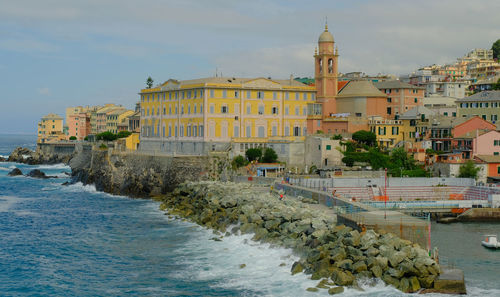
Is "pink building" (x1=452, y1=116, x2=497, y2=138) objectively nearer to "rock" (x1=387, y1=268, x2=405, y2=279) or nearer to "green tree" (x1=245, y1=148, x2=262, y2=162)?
"green tree" (x1=245, y1=148, x2=262, y2=162)

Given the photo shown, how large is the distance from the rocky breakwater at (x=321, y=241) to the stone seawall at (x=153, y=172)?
13.7 metres

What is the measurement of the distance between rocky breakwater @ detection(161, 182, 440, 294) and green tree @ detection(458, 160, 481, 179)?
20.2 m

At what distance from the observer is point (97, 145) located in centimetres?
8656

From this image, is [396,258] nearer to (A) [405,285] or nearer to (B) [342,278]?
(A) [405,285]

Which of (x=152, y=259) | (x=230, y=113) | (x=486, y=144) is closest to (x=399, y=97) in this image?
(x=486, y=144)

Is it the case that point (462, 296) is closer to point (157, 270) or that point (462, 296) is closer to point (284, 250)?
point (284, 250)

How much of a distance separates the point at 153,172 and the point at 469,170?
3050 cm

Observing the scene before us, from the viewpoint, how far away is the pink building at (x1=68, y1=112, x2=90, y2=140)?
164 metres

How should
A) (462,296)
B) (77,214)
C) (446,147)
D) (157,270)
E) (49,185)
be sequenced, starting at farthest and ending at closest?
1. (49,185)
2. (446,147)
3. (77,214)
4. (157,270)
5. (462,296)

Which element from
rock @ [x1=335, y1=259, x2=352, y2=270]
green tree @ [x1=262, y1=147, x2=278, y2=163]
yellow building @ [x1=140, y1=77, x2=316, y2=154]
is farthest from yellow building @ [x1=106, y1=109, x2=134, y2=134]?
rock @ [x1=335, y1=259, x2=352, y2=270]

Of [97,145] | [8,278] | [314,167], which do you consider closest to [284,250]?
[8,278]

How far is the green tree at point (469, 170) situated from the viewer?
57.0m

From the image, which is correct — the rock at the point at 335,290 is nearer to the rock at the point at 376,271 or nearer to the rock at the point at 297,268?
the rock at the point at 376,271

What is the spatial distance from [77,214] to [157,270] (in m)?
22.4
